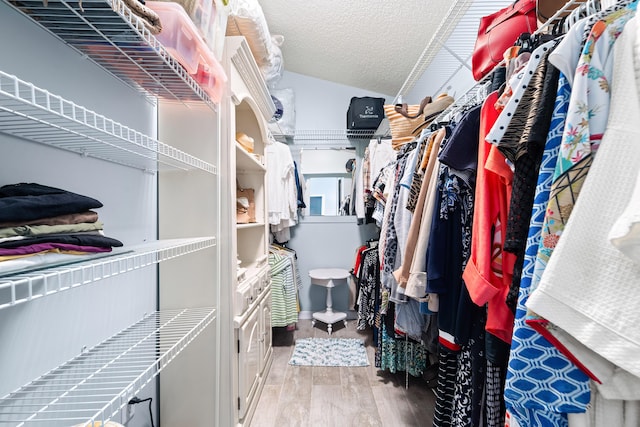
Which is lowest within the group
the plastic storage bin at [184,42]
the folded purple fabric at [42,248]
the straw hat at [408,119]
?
the folded purple fabric at [42,248]

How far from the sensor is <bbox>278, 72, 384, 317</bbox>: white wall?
3205 millimetres

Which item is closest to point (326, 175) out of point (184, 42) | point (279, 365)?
point (279, 365)

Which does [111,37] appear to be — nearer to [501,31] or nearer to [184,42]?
[184,42]

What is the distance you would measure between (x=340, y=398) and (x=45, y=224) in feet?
5.76

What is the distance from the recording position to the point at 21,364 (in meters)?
0.66

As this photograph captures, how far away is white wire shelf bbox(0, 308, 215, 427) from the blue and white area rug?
1.38 m

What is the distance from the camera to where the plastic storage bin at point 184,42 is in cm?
79

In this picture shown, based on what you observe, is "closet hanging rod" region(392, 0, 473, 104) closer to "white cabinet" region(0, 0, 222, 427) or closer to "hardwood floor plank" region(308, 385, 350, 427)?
"white cabinet" region(0, 0, 222, 427)

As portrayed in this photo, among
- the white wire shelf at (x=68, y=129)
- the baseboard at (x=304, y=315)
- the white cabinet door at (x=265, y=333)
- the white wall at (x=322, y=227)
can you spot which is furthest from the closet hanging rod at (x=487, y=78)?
the baseboard at (x=304, y=315)

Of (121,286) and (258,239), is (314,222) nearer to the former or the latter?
(258,239)

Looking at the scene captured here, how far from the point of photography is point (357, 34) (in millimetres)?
2252

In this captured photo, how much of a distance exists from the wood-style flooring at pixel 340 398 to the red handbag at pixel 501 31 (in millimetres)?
1773

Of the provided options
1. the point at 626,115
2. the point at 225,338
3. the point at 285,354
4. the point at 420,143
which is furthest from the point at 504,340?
the point at 285,354

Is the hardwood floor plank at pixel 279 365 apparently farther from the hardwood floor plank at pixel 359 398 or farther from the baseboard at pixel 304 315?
the baseboard at pixel 304 315
